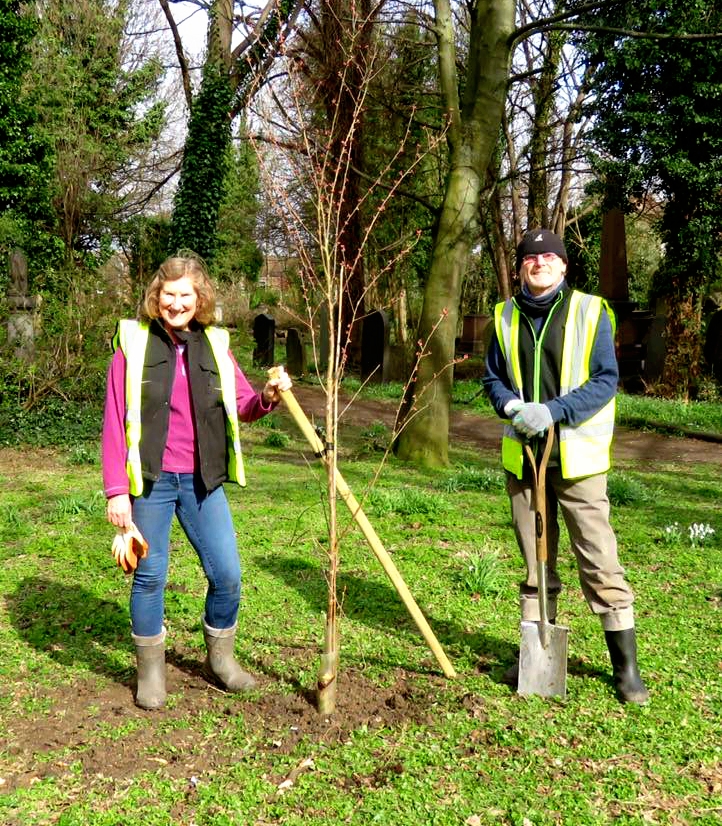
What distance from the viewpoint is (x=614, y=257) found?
18.0m

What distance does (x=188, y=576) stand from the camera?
5367 millimetres

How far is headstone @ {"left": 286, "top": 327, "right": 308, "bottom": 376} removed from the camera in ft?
64.3

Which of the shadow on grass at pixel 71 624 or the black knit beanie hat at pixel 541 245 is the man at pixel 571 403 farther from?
the shadow on grass at pixel 71 624

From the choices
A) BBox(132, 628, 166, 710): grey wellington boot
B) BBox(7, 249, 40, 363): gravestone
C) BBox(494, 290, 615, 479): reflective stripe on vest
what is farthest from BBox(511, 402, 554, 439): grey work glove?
BBox(7, 249, 40, 363): gravestone

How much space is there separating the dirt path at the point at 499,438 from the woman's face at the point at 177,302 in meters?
6.34

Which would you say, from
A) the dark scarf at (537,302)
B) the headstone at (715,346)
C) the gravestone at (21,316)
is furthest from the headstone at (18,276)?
the headstone at (715,346)

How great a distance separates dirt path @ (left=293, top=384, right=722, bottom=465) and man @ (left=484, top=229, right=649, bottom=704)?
20.3 feet

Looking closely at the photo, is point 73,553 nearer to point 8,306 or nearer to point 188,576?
point 188,576

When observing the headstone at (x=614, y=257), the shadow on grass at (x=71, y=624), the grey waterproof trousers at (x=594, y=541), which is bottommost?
the shadow on grass at (x=71, y=624)

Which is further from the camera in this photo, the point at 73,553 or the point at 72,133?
the point at 72,133

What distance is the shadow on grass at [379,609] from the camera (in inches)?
164

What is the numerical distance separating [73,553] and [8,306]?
6.25 meters

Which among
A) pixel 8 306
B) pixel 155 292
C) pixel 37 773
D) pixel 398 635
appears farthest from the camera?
pixel 8 306

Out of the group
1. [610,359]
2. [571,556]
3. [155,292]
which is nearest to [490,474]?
[571,556]
